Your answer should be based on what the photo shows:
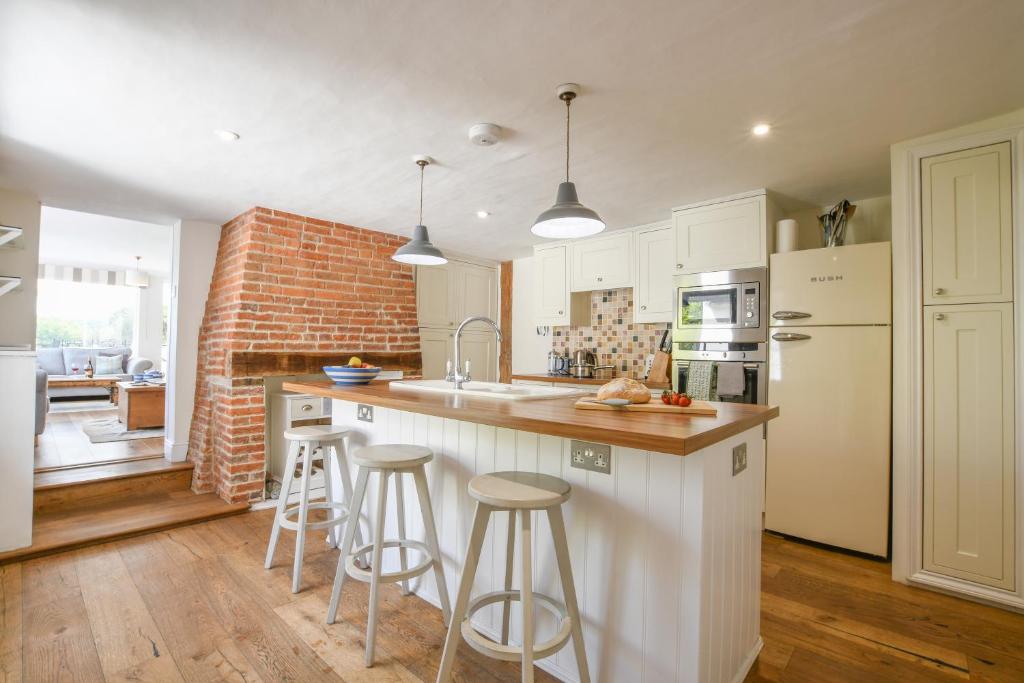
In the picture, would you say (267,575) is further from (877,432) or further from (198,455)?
(877,432)

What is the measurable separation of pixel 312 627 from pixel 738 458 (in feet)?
5.98

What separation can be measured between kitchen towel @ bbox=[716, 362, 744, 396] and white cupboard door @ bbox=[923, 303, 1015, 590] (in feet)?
3.12

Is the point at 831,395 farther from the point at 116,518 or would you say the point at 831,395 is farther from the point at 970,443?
the point at 116,518

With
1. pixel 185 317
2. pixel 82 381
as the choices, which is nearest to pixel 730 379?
pixel 185 317

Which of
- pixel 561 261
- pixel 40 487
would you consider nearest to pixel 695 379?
pixel 561 261

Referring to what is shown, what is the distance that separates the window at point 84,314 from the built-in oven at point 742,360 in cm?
942

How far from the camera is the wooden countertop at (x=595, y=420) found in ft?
3.94

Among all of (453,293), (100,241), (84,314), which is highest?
(100,241)

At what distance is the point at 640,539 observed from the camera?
4.82 ft

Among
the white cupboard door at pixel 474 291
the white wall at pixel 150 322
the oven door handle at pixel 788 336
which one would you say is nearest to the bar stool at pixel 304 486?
the oven door handle at pixel 788 336

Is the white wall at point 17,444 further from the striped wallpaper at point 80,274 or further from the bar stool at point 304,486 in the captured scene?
the striped wallpaper at point 80,274

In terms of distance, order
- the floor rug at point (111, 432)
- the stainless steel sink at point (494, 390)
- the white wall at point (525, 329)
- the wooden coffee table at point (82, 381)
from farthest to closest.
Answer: the wooden coffee table at point (82, 381) → the white wall at point (525, 329) → the floor rug at point (111, 432) → the stainless steel sink at point (494, 390)

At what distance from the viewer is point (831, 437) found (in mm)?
2814

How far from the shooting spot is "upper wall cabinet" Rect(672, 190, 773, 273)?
10.1ft
